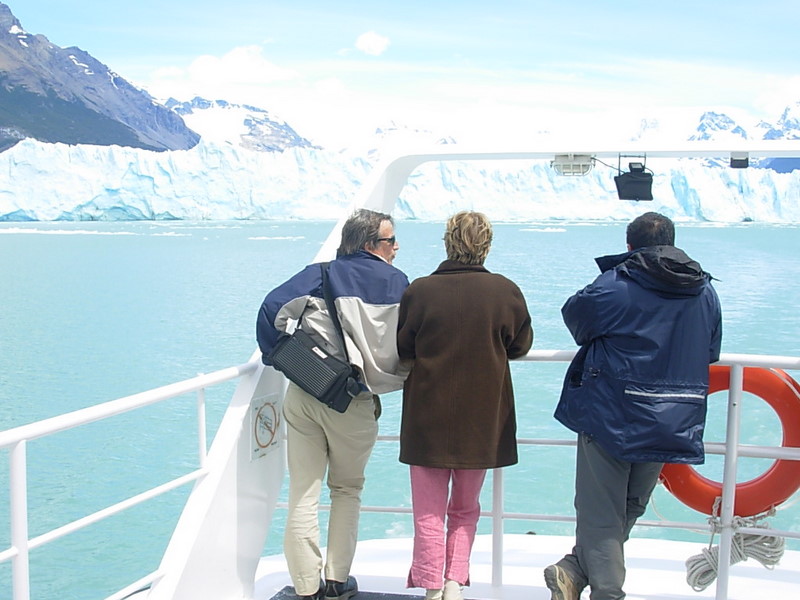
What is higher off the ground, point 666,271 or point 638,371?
point 666,271

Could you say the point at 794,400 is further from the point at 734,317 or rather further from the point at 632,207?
the point at 632,207

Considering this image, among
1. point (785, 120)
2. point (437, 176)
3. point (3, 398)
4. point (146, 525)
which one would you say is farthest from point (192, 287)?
point (785, 120)

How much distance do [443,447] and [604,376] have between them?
42 centimetres

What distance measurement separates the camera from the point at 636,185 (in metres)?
2.61

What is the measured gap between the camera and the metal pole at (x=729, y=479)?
205 centimetres

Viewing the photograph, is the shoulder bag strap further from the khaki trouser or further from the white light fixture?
the white light fixture

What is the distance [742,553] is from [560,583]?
2.11ft

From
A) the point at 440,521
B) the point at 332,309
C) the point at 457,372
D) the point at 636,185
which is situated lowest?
the point at 440,521

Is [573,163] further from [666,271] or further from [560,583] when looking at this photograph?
[560,583]

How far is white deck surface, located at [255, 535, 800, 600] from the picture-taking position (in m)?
2.32

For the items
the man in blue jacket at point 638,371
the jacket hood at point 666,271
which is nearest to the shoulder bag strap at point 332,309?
the man in blue jacket at point 638,371

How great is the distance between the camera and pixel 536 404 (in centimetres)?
1067

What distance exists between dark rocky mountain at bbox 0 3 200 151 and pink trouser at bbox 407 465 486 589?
115 meters

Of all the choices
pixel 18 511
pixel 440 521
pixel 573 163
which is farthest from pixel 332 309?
pixel 573 163
